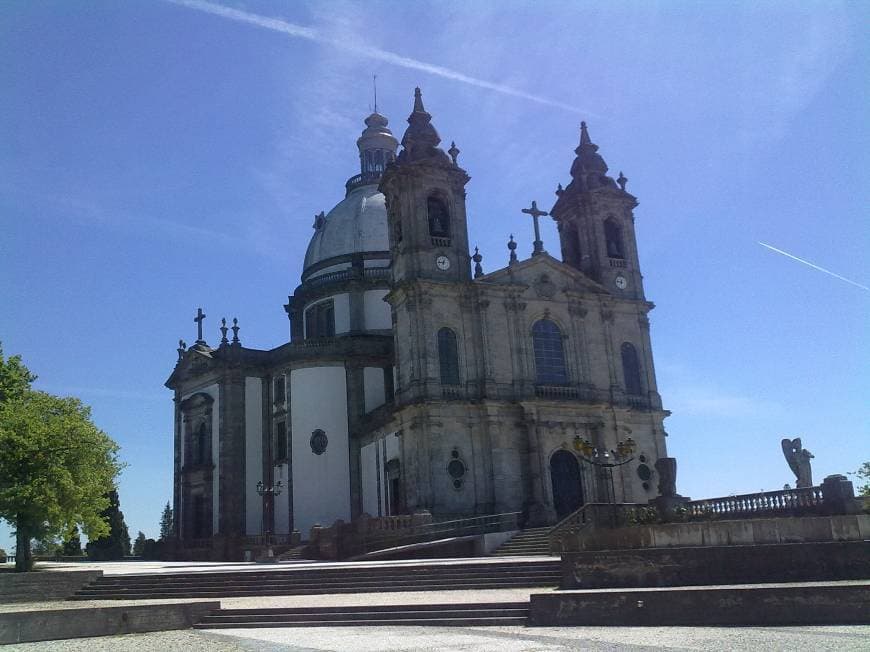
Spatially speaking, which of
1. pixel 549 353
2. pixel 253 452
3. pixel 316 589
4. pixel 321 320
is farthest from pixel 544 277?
pixel 316 589

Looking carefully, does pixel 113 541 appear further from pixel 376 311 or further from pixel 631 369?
pixel 631 369

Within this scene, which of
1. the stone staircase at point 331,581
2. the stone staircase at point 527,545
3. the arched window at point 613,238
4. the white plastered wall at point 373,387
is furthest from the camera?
the white plastered wall at point 373,387

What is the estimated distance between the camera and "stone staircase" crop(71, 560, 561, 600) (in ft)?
65.4

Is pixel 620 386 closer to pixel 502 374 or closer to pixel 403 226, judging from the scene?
pixel 502 374

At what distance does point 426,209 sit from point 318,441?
12.7 meters

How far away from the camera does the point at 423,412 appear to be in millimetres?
36938

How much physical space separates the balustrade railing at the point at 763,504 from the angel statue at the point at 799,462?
4110mm

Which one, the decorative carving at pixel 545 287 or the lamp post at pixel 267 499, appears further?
the decorative carving at pixel 545 287

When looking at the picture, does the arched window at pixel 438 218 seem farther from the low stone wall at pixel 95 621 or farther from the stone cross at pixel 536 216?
the low stone wall at pixel 95 621

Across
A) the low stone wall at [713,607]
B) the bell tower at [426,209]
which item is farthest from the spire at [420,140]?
the low stone wall at [713,607]

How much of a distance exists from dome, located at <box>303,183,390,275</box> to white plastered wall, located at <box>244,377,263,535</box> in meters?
9.77

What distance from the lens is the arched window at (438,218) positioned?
40.6 meters

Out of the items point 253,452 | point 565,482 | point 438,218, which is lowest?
point 565,482

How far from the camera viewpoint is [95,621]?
1527 cm
